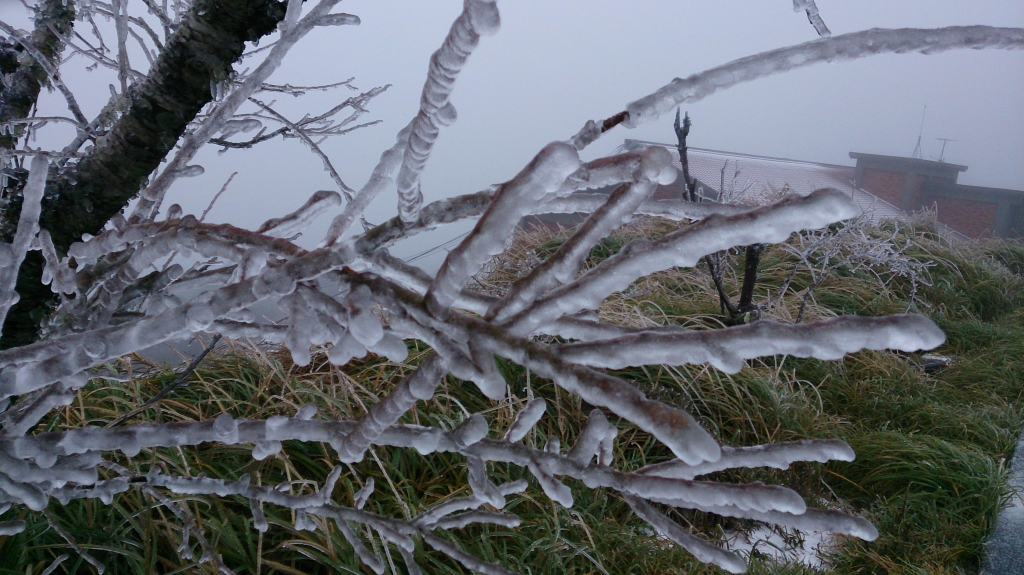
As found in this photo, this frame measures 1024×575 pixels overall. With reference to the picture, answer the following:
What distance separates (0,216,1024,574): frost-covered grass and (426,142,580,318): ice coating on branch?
74 centimetres

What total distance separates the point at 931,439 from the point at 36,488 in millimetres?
1790

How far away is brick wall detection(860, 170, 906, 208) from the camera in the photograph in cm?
391

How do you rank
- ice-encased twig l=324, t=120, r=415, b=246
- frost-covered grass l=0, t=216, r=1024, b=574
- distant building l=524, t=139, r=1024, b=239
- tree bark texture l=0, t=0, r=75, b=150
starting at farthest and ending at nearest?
distant building l=524, t=139, r=1024, b=239, frost-covered grass l=0, t=216, r=1024, b=574, tree bark texture l=0, t=0, r=75, b=150, ice-encased twig l=324, t=120, r=415, b=246

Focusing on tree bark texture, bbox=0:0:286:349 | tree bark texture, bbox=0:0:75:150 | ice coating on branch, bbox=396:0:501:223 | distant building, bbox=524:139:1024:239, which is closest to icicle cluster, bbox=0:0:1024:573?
ice coating on branch, bbox=396:0:501:223

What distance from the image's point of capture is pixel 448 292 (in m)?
0.24

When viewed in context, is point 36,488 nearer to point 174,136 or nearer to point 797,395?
point 174,136

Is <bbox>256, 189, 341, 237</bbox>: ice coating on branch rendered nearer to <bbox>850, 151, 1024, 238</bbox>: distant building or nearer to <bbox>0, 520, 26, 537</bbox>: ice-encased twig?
<bbox>0, 520, 26, 537</bbox>: ice-encased twig

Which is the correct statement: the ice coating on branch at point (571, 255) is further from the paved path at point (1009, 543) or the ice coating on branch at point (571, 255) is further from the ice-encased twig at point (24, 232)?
the paved path at point (1009, 543)

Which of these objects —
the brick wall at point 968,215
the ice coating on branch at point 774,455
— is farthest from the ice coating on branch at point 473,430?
the brick wall at point 968,215

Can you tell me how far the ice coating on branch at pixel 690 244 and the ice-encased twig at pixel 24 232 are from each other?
0.30m

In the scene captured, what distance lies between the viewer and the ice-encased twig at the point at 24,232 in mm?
353

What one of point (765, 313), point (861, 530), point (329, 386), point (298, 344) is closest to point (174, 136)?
point (298, 344)

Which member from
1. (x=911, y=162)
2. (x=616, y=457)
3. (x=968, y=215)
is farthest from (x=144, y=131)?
(x=968, y=215)

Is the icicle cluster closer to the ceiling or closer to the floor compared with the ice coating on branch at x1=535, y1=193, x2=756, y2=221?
closer to the floor
